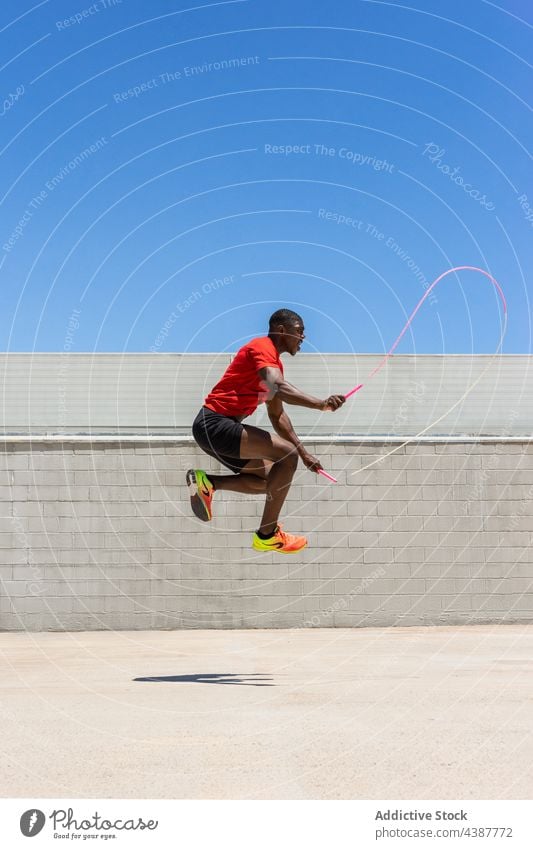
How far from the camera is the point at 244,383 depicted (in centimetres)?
728

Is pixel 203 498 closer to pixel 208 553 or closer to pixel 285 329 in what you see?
pixel 285 329

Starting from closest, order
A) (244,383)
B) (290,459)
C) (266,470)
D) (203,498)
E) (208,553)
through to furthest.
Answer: (290,459)
(244,383)
(266,470)
(203,498)
(208,553)

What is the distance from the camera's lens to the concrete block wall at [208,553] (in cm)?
1302

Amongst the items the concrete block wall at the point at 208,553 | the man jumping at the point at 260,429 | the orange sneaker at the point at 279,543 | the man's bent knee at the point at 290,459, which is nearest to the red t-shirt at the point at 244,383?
the man jumping at the point at 260,429

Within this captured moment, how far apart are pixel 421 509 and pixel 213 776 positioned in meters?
9.65

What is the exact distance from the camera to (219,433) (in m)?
7.14

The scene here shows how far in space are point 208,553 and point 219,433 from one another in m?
6.19

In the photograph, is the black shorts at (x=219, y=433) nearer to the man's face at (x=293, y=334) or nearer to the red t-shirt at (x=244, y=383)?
the red t-shirt at (x=244, y=383)

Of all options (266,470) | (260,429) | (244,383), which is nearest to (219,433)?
(260,429)

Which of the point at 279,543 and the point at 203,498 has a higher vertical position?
the point at 203,498

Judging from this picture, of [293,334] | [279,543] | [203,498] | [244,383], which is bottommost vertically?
[279,543]

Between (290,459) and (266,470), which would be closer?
(290,459)

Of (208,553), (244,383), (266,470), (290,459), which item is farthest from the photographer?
(208,553)

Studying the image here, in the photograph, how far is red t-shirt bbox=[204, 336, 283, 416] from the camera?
708 centimetres
